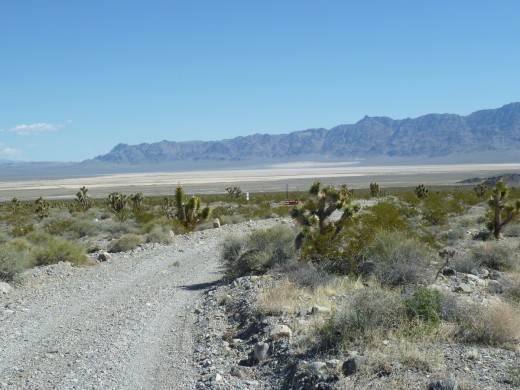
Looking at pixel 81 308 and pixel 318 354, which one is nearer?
pixel 318 354

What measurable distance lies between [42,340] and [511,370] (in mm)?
7549

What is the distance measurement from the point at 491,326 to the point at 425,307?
94cm

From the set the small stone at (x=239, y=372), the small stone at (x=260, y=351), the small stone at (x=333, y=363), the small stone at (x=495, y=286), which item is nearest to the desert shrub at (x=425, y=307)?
the small stone at (x=333, y=363)

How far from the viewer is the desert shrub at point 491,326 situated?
7.14m

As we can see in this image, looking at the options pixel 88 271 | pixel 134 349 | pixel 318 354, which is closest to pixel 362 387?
pixel 318 354

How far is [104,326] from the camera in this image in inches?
398

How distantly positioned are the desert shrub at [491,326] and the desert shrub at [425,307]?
14.3 inches

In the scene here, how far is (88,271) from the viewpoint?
632 inches

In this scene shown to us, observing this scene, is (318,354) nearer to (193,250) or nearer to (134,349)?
(134,349)

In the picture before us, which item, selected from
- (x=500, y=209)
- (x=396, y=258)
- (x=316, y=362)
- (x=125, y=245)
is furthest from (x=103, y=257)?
(x=500, y=209)

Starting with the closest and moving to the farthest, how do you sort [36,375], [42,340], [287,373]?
1. [287,373]
2. [36,375]
3. [42,340]

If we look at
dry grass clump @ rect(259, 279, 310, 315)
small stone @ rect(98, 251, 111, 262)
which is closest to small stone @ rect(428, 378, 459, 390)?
dry grass clump @ rect(259, 279, 310, 315)

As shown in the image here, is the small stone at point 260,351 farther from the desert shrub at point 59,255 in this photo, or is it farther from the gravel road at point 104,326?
the desert shrub at point 59,255

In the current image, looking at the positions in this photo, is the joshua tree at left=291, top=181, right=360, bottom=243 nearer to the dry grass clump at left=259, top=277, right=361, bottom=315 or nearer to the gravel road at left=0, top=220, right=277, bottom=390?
the gravel road at left=0, top=220, right=277, bottom=390
